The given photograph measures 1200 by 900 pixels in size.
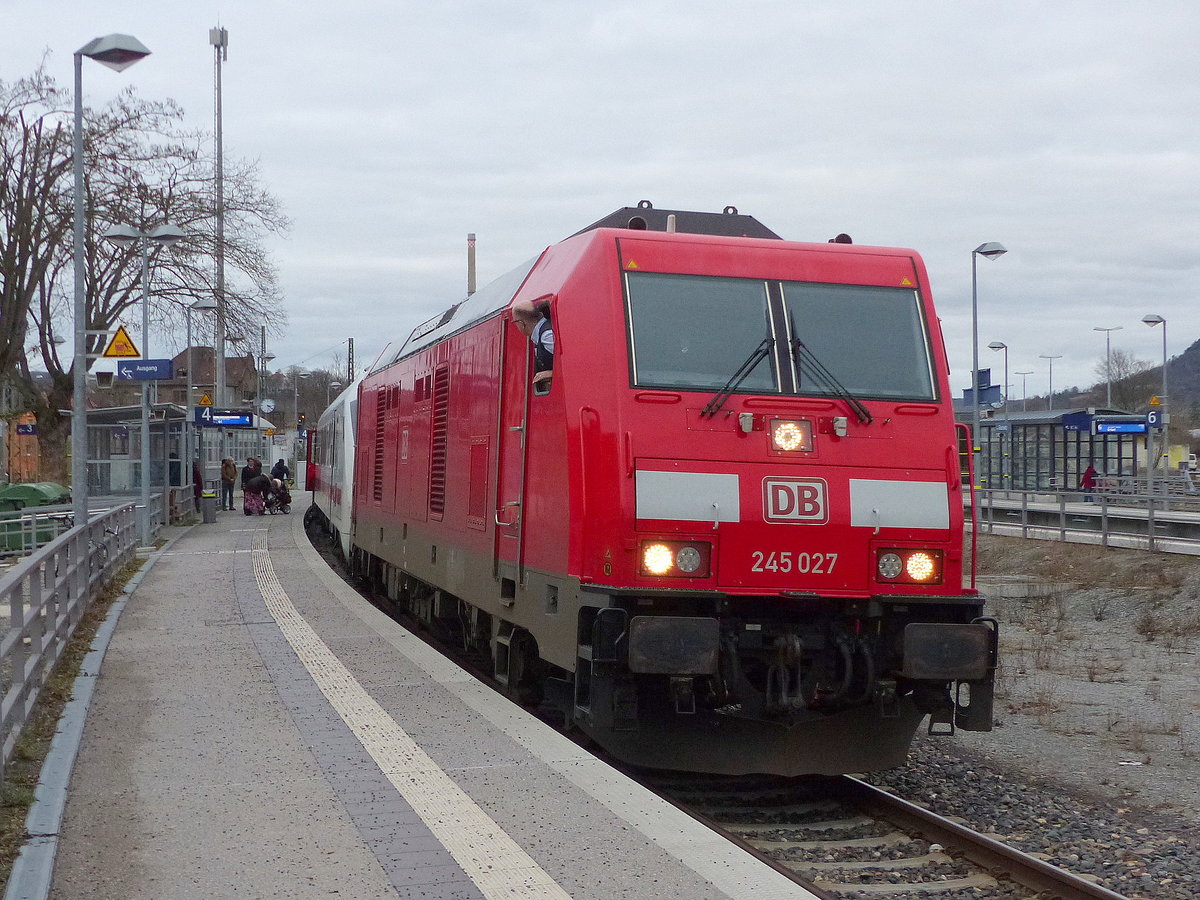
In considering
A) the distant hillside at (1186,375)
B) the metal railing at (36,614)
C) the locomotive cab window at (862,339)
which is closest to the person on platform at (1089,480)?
the metal railing at (36,614)

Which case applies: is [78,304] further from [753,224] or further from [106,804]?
[106,804]

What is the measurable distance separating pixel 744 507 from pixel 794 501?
29 cm

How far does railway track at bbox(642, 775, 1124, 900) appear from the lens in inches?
229

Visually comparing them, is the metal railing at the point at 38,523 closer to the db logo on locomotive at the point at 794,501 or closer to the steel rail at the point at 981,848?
the db logo on locomotive at the point at 794,501

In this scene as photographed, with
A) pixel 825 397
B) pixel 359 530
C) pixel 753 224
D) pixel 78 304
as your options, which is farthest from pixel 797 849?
pixel 78 304

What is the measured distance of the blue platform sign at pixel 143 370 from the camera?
69.5ft

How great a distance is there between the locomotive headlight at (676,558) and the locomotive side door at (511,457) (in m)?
1.35

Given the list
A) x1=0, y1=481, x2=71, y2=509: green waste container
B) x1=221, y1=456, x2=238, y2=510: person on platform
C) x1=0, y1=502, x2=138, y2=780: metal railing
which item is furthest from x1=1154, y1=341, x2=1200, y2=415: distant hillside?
x1=0, y1=502, x2=138, y2=780: metal railing

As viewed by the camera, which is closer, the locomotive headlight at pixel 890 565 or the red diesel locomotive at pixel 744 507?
the red diesel locomotive at pixel 744 507

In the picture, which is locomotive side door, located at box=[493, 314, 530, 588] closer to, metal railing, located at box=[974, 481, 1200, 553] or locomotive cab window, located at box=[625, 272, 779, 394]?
locomotive cab window, located at box=[625, 272, 779, 394]

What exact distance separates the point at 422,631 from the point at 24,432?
38.6 m

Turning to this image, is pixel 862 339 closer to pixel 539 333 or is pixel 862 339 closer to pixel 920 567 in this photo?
pixel 920 567

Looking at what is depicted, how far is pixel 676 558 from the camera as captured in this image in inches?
271

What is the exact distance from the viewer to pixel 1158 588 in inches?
718
